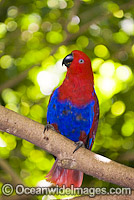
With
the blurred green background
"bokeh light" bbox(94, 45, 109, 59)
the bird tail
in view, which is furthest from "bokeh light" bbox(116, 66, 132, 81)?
the bird tail

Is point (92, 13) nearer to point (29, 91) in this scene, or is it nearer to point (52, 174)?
point (29, 91)

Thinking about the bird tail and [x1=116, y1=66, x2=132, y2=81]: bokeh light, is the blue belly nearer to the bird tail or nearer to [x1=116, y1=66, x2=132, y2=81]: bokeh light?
the bird tail

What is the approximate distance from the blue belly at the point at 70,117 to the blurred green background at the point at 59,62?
1.35 meters

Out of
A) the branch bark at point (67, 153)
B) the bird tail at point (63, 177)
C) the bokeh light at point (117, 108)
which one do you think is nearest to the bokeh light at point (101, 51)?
the bokeh light at point (117, 108)

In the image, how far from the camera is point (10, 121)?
84.0 inches

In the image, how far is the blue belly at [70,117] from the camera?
2834 millimetres

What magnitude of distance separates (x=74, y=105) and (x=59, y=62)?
1.77 metres

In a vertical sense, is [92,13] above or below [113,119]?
above

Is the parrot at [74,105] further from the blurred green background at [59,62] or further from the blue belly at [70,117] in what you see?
the blurred green background at [59,62]

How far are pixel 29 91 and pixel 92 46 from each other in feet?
4.17

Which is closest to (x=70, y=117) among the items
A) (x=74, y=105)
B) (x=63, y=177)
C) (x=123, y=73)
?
(x=74, y=105)

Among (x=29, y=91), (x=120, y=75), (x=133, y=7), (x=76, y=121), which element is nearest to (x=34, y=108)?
(x=29, y=91)

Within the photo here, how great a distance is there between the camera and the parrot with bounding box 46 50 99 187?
2.80 meters

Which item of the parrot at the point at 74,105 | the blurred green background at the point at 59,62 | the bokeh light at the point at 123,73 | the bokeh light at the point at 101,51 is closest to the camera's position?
the parrot at the point at 74,105
